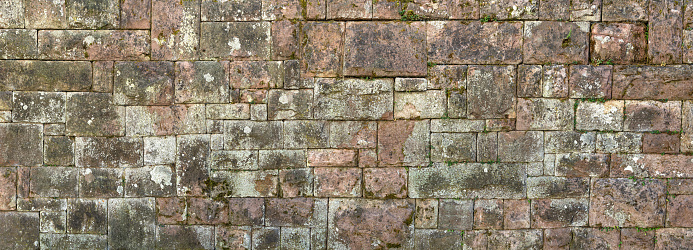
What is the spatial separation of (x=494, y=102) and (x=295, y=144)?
2.34 metres

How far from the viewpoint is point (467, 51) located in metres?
4.20

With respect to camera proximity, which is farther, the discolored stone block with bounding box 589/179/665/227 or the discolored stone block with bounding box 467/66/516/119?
the discolored stone block with bounding box 589/179/665/227

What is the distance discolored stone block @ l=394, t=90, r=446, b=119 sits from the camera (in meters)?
4.22

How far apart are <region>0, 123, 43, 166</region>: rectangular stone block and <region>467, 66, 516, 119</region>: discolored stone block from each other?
197 inches

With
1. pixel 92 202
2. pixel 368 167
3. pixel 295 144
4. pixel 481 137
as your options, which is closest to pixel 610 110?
pixel 481 137

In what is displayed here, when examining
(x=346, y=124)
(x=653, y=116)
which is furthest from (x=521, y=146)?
(x=346, y=124)

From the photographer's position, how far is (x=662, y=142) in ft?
14.0

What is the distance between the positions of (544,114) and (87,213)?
546cm

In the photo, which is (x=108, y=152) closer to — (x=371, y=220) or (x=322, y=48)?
(x=322, y=48)

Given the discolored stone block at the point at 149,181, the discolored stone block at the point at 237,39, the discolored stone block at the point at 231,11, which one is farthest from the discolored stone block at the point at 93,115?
the discolored stone block at the point at 231,11

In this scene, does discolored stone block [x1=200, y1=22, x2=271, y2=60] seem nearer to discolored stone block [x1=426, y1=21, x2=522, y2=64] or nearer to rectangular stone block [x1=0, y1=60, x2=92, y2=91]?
rectangular stone block [x1=0, y1=60, x2=92, y2=91]

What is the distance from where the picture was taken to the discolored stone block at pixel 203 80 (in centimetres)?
422

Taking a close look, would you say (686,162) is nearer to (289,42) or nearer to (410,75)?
(410,75)

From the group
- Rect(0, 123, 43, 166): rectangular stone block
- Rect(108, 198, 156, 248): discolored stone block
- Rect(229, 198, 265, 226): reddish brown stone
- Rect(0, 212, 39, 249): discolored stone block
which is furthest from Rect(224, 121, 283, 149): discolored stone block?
Rect(0, 212, 39, 249): discolored stone block
